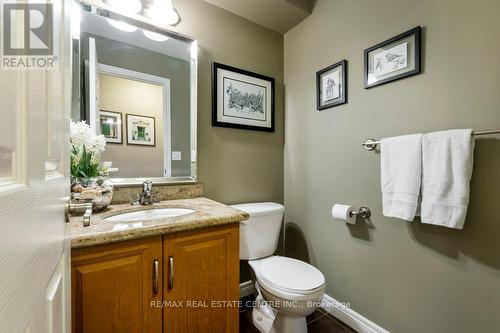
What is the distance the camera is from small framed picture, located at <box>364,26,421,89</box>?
1121 millimetres

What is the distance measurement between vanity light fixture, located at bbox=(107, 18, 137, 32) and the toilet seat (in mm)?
1656

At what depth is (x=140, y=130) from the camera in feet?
4.51

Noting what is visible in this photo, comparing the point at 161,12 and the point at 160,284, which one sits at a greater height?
the point at 161,12

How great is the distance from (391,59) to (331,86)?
1.27ft

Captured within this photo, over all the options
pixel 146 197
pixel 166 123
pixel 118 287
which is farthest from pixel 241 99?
pixel 118 287

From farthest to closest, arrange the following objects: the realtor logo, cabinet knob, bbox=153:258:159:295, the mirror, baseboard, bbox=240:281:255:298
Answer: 1. baseboard, bbox=240:281:255:298
2. the mirror
3. cabinet knob, bbox=153:258:159:295
4. the realtor logo

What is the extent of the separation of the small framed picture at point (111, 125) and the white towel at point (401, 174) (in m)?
1.53

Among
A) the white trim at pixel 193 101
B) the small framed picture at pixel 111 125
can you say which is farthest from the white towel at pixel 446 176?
the small framed picture at pixel 111 125

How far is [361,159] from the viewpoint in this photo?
4.50 feet

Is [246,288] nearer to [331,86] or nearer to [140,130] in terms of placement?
A: [140,130]

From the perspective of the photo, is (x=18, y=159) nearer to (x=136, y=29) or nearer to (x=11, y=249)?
(x=11, y=249)

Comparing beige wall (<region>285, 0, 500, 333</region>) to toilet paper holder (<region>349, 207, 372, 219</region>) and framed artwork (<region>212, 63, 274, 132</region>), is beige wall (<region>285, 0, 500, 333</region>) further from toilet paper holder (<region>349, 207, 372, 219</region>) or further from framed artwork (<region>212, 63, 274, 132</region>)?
framed artwork (<region>212, 63, 274, 132</region>)

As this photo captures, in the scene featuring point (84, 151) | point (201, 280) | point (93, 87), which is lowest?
point (201, 280)

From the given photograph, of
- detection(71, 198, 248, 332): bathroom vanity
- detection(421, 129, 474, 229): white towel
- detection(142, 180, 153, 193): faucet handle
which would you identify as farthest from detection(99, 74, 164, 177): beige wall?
detection(421, 129, 474, 229): white towel
